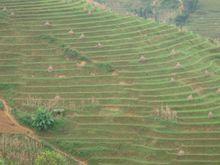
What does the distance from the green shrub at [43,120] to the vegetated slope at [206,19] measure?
39.9 meters

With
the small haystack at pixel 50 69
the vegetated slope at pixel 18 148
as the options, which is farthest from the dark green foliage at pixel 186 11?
the vegetated slope at pixel 18 148

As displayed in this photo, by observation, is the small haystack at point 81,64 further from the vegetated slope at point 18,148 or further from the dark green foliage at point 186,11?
the dark green foliage at point 186,11

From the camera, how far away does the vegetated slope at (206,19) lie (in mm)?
68544

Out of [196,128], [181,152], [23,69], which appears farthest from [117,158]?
[23,69]

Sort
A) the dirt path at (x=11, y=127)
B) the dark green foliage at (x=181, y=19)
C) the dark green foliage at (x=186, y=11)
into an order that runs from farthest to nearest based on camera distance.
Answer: the dark green foliage at (x=186, y=11)
the dark green foliage at (x=181, y=19)
the dirt path at (x=11, y=127)

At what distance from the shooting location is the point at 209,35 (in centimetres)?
6712

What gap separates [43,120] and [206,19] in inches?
1825

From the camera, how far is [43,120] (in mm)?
31641

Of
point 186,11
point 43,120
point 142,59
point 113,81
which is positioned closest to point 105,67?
point 113,81

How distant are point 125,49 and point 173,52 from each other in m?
3.92

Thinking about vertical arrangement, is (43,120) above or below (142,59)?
below

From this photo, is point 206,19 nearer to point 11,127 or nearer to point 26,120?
point 26,120

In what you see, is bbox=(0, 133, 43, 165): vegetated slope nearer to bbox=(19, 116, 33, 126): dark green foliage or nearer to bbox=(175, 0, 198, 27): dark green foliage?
bbox=(19, 116, 33, 126): dark green foliage

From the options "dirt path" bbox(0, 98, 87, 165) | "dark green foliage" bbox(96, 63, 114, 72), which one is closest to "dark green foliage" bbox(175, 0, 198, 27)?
"dark green foliage" bbox(96, 63, 114, 72)
